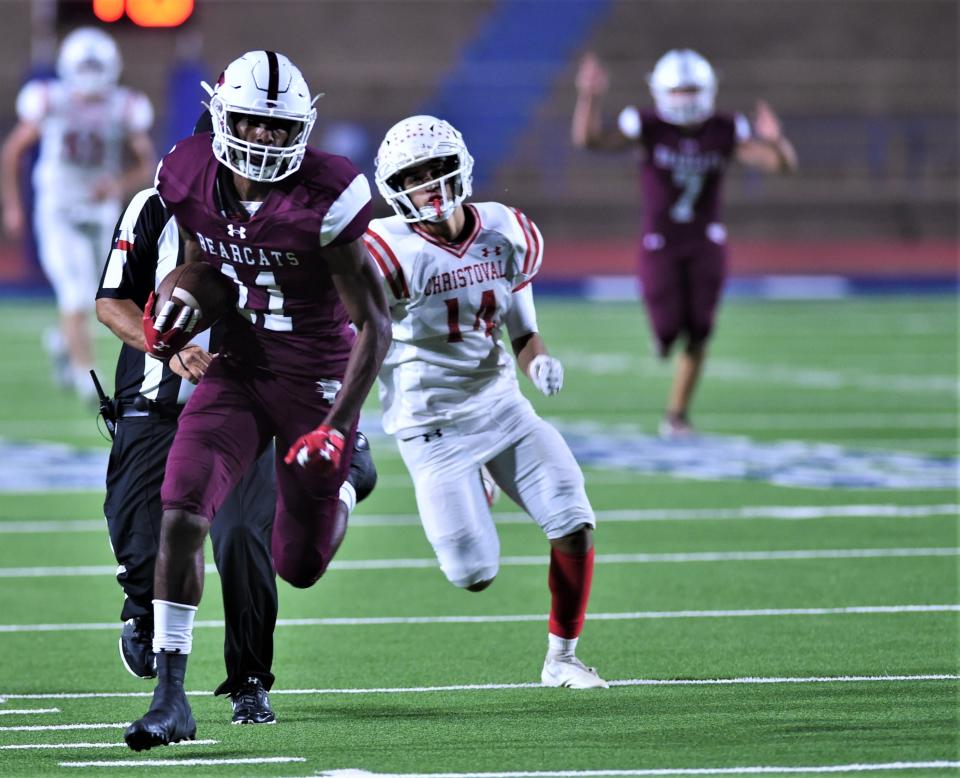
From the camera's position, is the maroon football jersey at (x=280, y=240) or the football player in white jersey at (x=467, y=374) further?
the football player in white jersey at (x=467, y=374)

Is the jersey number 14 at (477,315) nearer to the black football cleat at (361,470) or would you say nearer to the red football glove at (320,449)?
the black football cleat at (361,470)

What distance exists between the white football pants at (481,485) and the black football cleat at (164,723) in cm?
117

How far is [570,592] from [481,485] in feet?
1.44

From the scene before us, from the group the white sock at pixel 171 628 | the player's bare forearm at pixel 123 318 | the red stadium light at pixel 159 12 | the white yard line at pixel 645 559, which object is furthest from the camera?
the red stadium light at pixel 159 12

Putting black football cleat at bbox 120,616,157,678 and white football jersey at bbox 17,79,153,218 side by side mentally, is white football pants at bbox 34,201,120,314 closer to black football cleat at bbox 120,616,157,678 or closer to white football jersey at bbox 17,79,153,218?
white football jersey at bbox 17,79,153,218

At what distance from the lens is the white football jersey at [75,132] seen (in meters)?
14.6

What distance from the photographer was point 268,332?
5.86 meters

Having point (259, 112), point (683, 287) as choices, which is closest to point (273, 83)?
point (259, 112)

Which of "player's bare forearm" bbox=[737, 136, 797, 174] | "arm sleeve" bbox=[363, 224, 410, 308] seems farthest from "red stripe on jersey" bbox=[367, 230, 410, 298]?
"player's bare forearm" bbox=[737, 136, 797, 174]

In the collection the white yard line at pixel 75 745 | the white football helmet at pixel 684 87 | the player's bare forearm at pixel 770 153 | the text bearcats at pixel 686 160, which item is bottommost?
the white yard line at pixel 75 745

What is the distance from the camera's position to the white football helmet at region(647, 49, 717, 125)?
41.3 feet

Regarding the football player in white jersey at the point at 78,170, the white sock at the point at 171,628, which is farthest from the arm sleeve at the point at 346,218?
the football player in white jersey at the point at 78,170

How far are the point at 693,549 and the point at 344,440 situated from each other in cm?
354

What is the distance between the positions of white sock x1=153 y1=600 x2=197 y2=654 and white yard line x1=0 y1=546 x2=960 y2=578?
3169 millimetres
